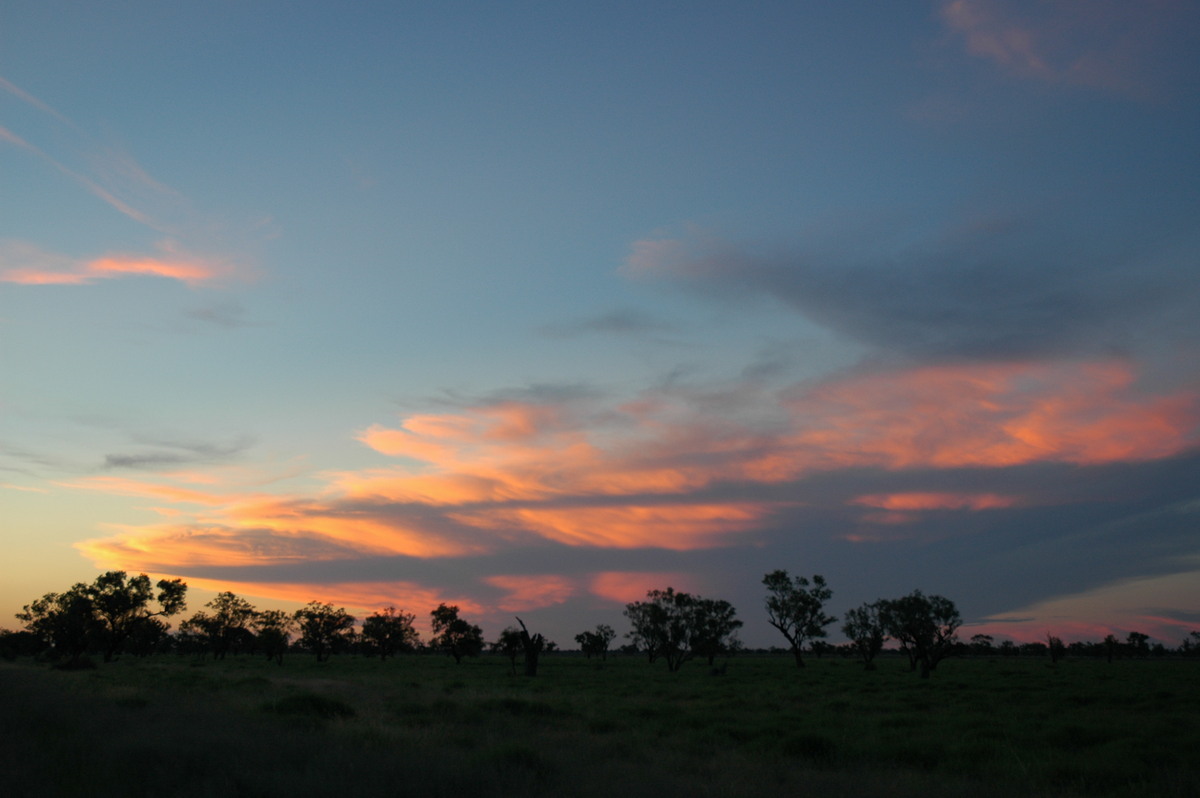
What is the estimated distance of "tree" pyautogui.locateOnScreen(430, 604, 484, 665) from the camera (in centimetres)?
9906

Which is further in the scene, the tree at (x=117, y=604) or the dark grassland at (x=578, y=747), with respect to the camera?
the tree at (x=117, y=604)

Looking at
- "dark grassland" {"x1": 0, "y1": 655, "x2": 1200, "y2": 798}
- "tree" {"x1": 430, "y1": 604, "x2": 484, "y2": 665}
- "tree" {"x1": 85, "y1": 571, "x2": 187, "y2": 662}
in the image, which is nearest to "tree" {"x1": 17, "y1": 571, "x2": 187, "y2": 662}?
"tree" {"x1": 85, "y1": 571, "x2": 187, "y2": 662}

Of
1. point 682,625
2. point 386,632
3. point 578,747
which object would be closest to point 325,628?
point 386,632

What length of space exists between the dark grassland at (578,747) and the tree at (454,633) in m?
71.0

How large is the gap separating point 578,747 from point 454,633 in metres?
87.0

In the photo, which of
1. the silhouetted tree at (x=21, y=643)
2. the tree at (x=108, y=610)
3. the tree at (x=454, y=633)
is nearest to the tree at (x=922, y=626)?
the tree at (x=454, y=633)

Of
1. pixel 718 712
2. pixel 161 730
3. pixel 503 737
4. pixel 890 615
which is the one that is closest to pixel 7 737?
pixel 161 730

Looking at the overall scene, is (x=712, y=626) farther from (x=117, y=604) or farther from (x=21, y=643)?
(x=21, y=643)

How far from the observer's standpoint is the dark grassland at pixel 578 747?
12.9 metres

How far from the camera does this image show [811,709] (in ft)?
94.4

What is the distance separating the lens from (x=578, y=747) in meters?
18.1

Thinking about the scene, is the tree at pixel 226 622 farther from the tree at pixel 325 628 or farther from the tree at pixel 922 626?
the tree at pixel 922 626

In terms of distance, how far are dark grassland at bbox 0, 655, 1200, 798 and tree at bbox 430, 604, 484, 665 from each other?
2795 inches

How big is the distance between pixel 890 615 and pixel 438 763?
75.2 metres
